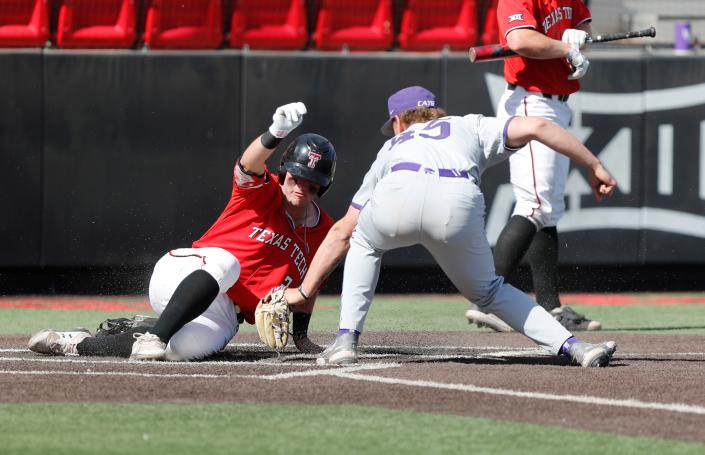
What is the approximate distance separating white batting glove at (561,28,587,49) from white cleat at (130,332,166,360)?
9.91ft

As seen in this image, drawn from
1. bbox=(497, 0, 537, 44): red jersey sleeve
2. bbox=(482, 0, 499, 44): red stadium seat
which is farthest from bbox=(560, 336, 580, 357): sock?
bbox=(482, 0, 499, 44): red stadium seat

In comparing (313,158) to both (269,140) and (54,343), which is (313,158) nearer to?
(269,140)

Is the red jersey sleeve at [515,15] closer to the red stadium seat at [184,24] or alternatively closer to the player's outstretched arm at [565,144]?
the player's outstretched arm at [565,144]

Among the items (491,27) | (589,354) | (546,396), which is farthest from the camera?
(491,27)

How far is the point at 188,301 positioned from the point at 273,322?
365 mm

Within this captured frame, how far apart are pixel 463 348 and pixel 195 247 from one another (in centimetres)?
146

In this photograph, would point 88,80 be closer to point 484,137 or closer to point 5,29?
point 5,29

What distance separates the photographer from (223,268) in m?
5.15

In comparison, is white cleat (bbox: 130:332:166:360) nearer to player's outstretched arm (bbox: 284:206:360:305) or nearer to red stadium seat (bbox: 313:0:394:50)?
player's outstretched arm (bbox: 284:206:360:305)

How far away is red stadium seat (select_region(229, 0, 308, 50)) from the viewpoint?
10.2 meters

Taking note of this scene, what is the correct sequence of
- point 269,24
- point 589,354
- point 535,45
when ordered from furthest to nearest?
1. point 269,24
2. point 535,45
3. point 589,354

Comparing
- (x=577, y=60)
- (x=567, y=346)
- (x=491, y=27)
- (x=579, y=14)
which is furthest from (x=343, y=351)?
(x=491, y=27)

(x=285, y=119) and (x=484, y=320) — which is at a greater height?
(x=285, y=119)

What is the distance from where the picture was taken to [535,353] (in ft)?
19.1
